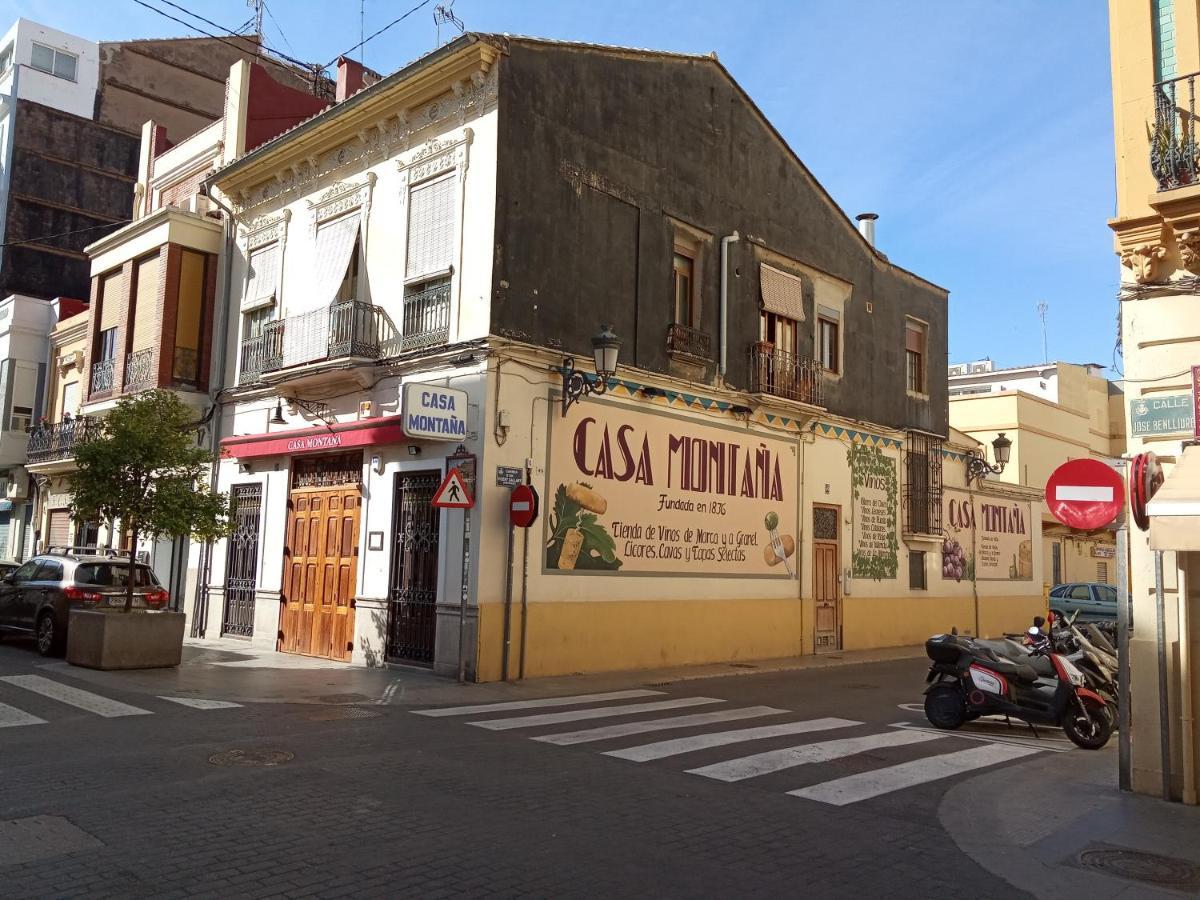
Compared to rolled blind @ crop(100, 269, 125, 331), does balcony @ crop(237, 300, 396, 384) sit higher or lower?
lower

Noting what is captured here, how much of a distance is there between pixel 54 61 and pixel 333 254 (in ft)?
92.7

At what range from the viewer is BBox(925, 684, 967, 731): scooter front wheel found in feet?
34.9

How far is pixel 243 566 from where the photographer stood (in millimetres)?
17781

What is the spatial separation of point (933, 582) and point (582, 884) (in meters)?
20.0

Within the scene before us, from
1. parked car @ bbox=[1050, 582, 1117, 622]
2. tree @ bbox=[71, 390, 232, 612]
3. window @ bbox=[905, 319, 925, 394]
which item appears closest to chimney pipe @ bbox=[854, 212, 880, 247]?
window @ bbox=[905, 319, 925, 394]

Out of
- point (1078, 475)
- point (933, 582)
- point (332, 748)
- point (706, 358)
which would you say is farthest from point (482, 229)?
point (933, 582)

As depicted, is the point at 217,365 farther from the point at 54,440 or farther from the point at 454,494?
the point at 454,494

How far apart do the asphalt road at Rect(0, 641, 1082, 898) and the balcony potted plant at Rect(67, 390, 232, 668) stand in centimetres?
157

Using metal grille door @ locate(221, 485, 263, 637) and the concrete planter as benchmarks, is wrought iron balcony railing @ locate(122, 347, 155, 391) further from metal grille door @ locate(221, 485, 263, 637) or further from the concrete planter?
the concrete planter

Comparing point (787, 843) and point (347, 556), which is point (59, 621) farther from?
point (787, 843)

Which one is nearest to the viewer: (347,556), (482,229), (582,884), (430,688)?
(582,884)

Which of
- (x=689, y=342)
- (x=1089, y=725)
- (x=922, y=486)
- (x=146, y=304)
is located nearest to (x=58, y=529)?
(x=146, y=304)

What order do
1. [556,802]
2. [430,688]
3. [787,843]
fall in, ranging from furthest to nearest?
[430,688], [556,802], [787,843]

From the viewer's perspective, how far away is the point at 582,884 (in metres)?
4.93
